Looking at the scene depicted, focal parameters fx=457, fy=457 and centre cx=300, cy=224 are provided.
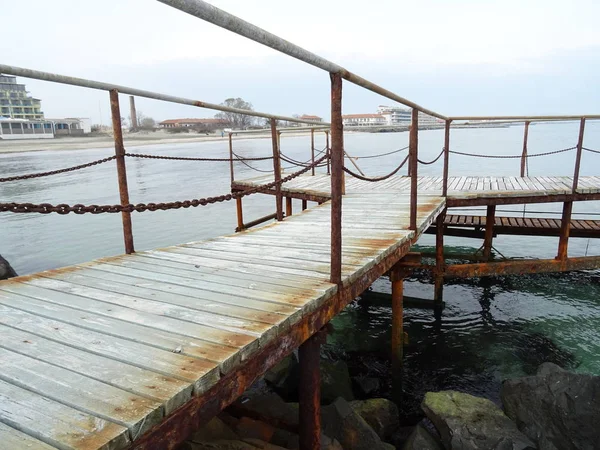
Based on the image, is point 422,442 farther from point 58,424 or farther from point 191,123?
point 191,123

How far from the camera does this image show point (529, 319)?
8234 mm

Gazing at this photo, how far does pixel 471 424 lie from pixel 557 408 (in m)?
0.88

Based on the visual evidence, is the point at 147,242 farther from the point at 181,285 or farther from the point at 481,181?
the point at 181,285

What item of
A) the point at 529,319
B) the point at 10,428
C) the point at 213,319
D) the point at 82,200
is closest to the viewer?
the point at 10,428

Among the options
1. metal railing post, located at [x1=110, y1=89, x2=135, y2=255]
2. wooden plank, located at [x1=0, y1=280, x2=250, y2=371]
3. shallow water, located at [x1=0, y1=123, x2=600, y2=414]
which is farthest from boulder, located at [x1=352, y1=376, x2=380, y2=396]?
wooden plank, located at [x1=0, y1=280, x2=250, y2=371]

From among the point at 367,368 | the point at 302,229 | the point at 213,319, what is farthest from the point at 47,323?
the point at 367,368

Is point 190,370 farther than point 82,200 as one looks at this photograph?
No

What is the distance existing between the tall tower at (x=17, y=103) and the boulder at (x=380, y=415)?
9066 centimetres

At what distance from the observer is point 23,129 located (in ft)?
227

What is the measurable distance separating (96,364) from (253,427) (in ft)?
7.39

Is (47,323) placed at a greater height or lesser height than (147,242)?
greater

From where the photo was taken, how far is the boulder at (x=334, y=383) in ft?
17.4

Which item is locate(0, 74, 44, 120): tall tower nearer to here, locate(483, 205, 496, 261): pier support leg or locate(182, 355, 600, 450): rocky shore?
locate(483, 205, 496, 261): pier support leg

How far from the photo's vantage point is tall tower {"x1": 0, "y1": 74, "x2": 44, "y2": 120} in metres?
80.2
